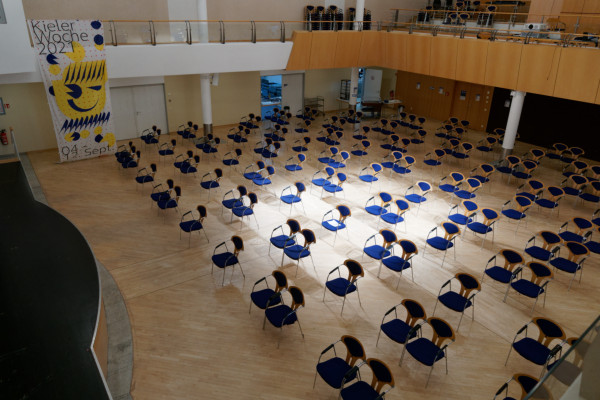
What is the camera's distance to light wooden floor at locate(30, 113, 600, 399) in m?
6.91

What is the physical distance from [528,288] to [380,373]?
13.2 ft

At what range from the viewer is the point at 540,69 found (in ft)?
46.4

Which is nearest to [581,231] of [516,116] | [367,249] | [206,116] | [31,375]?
[367,249]

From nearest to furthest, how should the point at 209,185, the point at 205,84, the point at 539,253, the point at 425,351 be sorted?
the point at 425,351 → the point at 539,253 → the point at 209,185 → the point at 205,84

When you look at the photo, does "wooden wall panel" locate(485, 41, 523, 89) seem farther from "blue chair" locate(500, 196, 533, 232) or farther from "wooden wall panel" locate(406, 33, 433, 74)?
"blue chair" locate(500, 196, 533, 232)

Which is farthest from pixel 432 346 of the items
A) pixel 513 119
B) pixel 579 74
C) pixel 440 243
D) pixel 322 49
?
pixel 322 49

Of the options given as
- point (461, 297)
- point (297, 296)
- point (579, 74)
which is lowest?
point (461, 297)

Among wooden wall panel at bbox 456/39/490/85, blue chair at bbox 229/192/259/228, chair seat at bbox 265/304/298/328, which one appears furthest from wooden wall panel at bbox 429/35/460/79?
chair seat at bbox 265/304/298/328

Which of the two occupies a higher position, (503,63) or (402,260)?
(503,63)

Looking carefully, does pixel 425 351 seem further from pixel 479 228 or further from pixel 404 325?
pixel 479 228

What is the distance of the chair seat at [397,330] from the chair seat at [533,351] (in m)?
1.68

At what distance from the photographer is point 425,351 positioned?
22.4ft

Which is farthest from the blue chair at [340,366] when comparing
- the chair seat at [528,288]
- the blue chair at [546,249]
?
the blue chair at [546,249]

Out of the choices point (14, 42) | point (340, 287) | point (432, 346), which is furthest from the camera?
point (14, 42)
